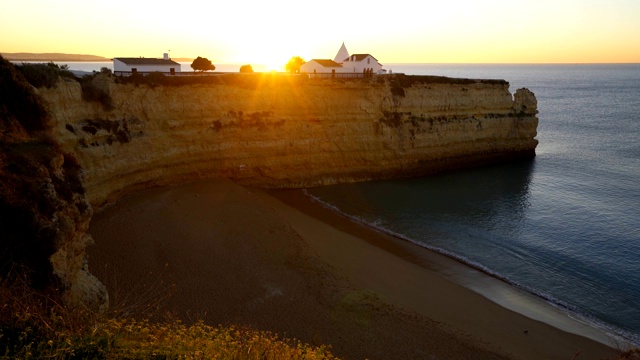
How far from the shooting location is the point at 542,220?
1121 inches

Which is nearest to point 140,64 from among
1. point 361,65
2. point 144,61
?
point 144,61

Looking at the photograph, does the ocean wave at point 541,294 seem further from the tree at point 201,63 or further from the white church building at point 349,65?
the white church building at point 349,65

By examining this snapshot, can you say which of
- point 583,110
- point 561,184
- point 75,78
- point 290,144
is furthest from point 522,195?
point 583,110

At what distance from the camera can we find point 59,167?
1341 cm

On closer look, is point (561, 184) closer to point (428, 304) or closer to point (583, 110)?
point (428, 304)

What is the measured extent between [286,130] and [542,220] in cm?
1852

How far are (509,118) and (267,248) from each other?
33016mm

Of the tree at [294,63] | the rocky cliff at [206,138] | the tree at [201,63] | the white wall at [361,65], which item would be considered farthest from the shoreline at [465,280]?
the tree at [294,63]

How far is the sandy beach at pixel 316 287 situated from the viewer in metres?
15.2

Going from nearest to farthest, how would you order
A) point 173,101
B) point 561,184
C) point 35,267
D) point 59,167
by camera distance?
1. point 35,267
2. point 59,167
3. point 173,101
4. point 561,184

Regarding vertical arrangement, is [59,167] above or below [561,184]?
above

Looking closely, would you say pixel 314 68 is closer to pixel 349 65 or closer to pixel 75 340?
pixel 349 65

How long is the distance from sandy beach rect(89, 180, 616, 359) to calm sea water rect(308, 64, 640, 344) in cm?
176

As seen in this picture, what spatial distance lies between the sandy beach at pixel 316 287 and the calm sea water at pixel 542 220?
5.78 feet
